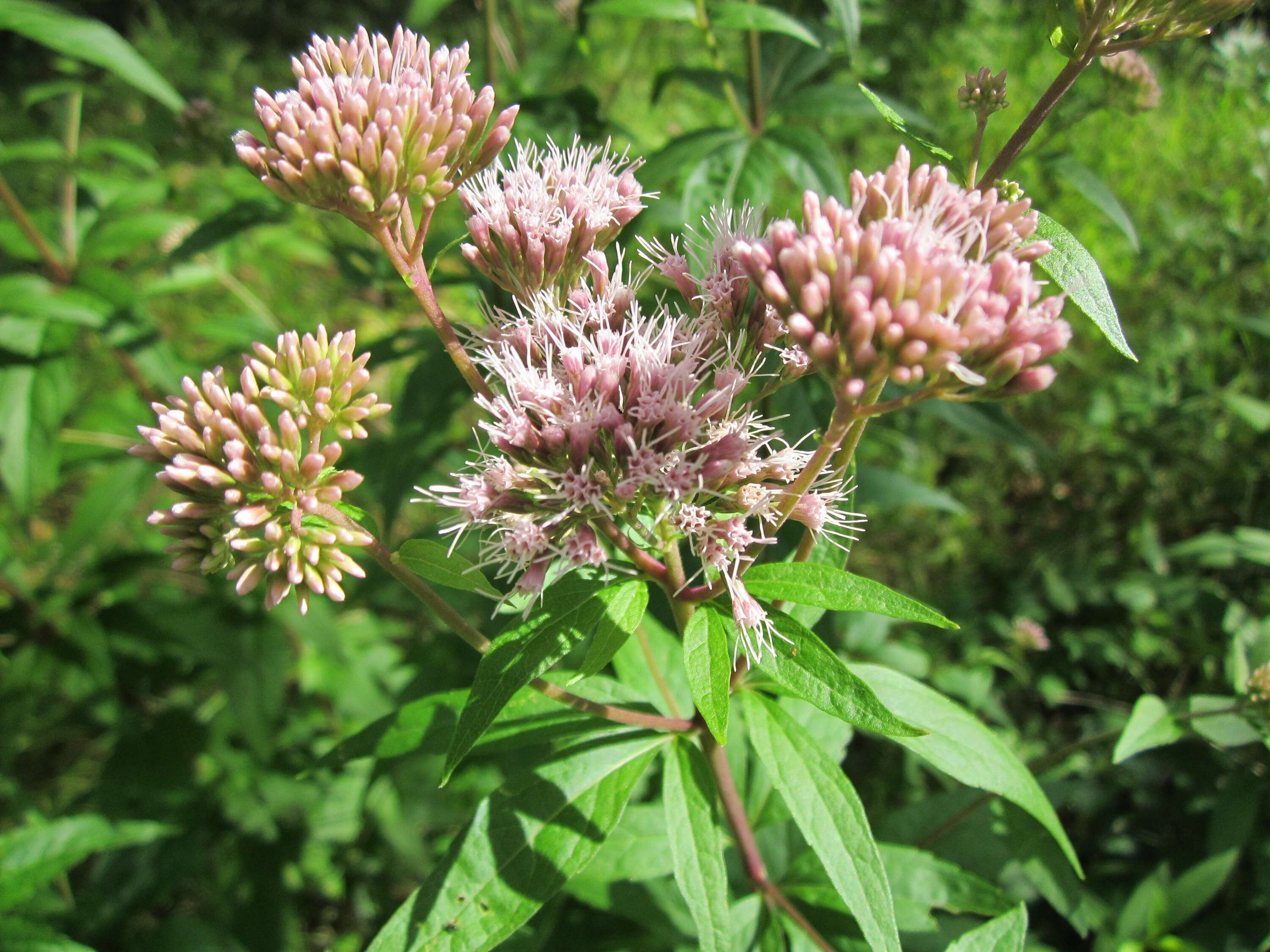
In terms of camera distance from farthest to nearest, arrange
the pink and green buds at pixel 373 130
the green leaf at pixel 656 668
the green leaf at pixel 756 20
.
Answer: the green leaf at pixel 756 20 → the green leaf at pixel 656 668 → the pink and green buds at pixel 373 130

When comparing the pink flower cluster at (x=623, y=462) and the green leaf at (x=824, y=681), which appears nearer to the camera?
the green leaf at (x=824, y=681)

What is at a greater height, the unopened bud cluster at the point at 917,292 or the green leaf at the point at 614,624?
the unopened bud cluster at the point at 917,292

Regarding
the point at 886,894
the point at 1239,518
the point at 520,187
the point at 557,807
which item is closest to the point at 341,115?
the point at 520,187

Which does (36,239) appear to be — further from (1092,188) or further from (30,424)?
(1092,188)

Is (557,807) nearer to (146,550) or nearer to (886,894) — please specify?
(886,894)

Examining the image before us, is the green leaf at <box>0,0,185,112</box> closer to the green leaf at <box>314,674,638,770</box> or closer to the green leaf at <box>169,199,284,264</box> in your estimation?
the green leaf at <box>169,199,284,264</box>

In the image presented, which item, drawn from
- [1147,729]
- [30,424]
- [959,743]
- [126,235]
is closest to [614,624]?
[959,743]

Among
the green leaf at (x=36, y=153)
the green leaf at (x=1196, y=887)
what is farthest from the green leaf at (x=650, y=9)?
the green leaf at (x=1196, y=887)

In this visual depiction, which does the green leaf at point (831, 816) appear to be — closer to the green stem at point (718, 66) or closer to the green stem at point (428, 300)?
the green stem at point (428, 300)
